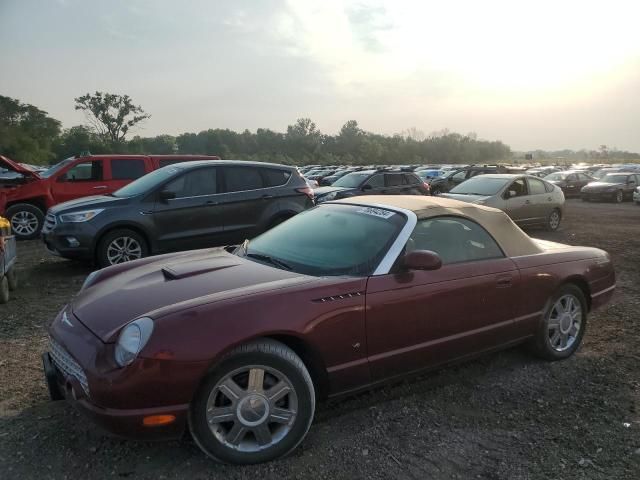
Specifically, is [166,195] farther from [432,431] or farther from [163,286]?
[432,431]

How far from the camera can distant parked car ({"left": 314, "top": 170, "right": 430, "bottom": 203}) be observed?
14517mm

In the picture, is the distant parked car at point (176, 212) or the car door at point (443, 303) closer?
the car door at point (443, 303)

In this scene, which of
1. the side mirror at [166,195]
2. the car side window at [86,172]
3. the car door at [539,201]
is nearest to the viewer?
the side mirror at [166,195]

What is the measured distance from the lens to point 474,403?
147 inches

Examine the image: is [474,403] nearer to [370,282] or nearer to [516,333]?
[516,333]

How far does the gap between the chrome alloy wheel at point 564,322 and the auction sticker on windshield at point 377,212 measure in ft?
5.69

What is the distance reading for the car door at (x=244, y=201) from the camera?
26.9ft

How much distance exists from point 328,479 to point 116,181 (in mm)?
10005

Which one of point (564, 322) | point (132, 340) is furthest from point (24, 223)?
point (564, 322)

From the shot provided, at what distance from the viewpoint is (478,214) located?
4262mm

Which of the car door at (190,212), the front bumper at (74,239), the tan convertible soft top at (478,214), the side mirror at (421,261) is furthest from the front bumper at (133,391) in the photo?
the car door at (190,212)

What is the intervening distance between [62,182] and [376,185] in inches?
324

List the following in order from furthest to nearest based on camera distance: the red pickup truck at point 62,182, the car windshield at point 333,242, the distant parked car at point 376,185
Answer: the distant parked car at point 376,185, the red pickup truck at point 62,182, the car windshield at point 333,242

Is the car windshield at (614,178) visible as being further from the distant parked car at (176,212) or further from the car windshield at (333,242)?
the car windshield at (333,242)
